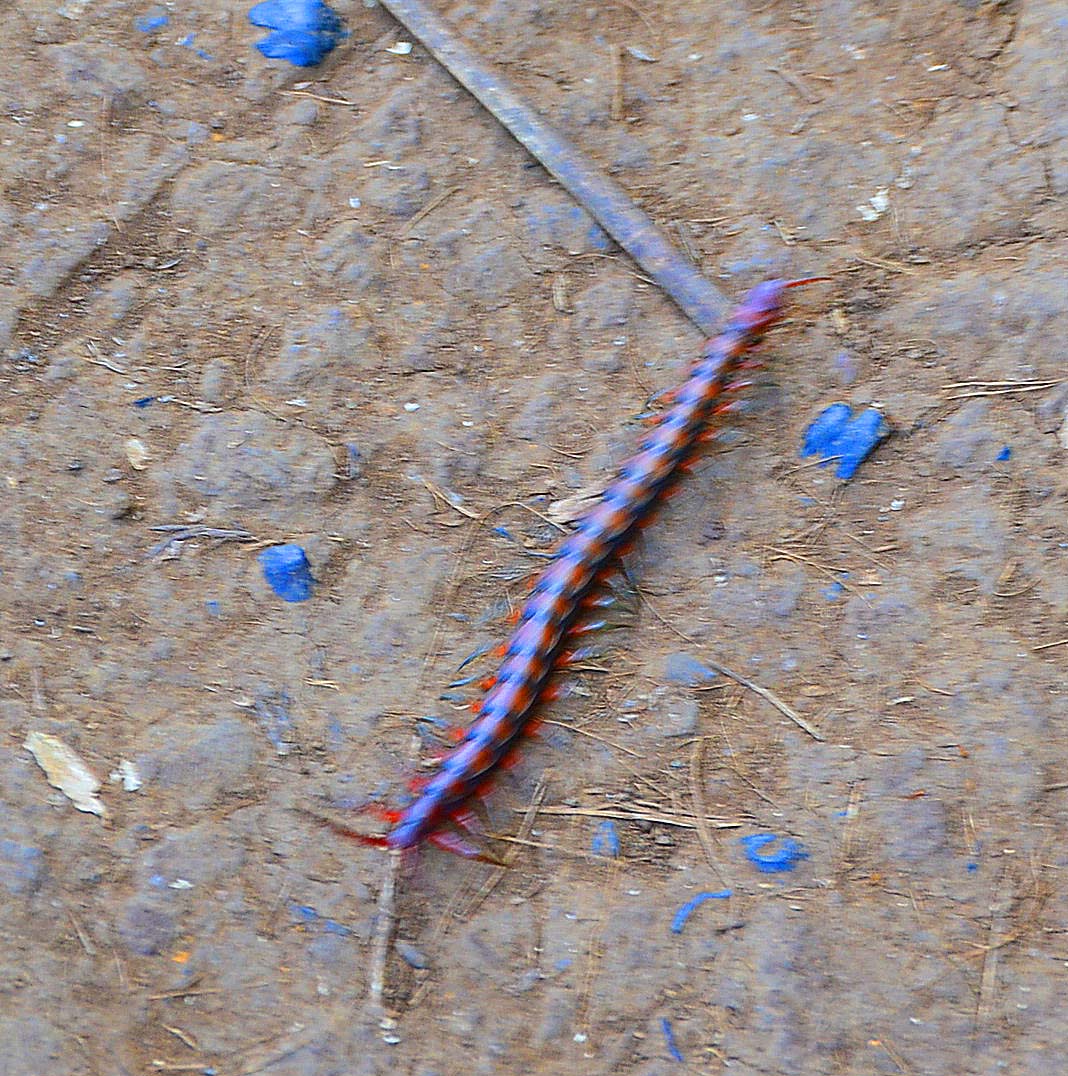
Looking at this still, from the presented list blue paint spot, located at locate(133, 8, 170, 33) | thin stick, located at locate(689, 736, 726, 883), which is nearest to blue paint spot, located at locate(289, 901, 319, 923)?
thin stick, located at locate(689, 736, 726, 883)

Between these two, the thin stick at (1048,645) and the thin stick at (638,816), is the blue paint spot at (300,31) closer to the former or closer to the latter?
the thin stick at (638,816)

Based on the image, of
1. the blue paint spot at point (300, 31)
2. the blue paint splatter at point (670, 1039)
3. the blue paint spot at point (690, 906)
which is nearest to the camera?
the blue paint splatter at point (670, 1039)

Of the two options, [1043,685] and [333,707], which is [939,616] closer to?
[1043,685]

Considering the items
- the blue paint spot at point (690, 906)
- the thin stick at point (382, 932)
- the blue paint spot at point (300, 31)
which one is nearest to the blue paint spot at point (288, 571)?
the thin stick at point (382, 932)

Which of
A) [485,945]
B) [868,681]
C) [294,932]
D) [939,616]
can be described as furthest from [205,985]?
[939,616]

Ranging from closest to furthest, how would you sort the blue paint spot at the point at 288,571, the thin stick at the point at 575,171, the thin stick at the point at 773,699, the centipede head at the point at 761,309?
the thin stick at the point at 773,699 → the blue paint spot at the point at 288,571 → the centipede head at the point at 761,309 → the thin stick at the point at 575,171

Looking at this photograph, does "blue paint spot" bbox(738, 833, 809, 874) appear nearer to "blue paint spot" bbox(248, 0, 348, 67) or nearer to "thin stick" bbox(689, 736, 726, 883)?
"thin stick" bbox(689, 736, 726, 883)
